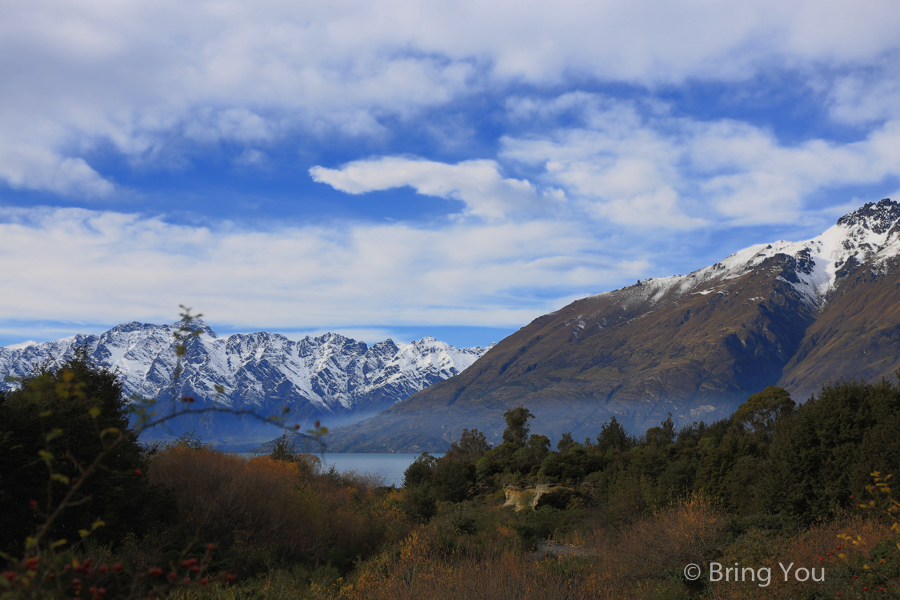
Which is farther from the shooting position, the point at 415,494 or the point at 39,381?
the point at 415,494

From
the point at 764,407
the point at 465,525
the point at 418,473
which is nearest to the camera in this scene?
the point at 465,525

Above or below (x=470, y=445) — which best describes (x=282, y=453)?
above

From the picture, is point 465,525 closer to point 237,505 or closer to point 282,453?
point 237,505

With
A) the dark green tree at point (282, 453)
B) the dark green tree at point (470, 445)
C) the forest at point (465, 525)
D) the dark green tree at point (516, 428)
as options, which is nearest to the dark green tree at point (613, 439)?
the dark green tree at point (516, 428)

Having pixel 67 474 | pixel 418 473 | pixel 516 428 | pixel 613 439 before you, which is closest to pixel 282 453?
pixel 418 473

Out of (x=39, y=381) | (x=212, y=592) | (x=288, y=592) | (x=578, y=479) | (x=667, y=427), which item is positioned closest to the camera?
(x=39, y=381)

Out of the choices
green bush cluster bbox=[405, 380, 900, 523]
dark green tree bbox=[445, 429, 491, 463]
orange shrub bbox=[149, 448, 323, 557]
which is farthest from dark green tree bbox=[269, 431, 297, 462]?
dark green tree bbox=[445, 429, 491, 463]

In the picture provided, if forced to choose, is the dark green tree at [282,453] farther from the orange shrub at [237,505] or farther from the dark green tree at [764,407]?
the dark green tree at [764,407]

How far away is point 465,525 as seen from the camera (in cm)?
2523

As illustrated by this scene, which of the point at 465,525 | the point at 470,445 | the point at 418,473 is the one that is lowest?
the point at 470,445

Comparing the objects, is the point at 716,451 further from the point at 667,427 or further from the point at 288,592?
the point at 667,427

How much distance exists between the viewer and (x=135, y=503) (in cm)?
1755

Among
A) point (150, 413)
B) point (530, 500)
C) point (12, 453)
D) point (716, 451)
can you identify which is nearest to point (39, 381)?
point (150, 413)

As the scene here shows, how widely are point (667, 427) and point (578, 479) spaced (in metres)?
43.9
